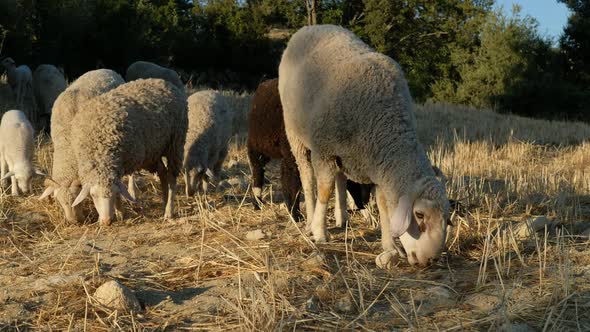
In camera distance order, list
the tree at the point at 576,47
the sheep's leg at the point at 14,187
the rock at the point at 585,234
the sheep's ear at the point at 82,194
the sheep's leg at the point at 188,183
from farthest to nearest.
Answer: the tree at the point at 576,47, the sheep's leg at the point at 188,183, the sheep's leg at the point at 14,187, the sheep's ear at the point at 82,194, the rock at the point at 585,234

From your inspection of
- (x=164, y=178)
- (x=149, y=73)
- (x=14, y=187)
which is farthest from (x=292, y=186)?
(x=149, y=73)

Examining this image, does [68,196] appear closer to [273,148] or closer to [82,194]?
[82,194]

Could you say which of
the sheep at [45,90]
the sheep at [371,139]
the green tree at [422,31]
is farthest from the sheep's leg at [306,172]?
the green tree at [422,31]

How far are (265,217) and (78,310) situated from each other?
2.68 m

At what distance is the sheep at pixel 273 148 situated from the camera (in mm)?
6500

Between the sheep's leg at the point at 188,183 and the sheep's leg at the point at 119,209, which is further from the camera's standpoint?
the sheep's leg at the point at 188,183

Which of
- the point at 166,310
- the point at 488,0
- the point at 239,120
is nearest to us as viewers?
the point at 166,310

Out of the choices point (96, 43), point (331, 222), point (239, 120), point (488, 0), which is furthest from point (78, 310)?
point (488, 0)

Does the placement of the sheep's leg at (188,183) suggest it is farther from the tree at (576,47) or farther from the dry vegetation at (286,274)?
the tree at (576,47)

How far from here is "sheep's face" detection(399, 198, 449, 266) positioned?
4.50 m

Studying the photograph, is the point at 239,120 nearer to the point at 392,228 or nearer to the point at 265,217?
the point at 265,217

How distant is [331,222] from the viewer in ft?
20.7

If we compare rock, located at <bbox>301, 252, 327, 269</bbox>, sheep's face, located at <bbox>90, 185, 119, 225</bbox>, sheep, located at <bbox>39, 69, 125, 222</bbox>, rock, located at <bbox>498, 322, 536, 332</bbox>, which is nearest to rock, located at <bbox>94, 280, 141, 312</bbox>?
rock, located at <bbox>301, 252, 327, 269</bbox>

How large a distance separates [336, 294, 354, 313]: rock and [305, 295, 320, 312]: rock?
12 centimetres
